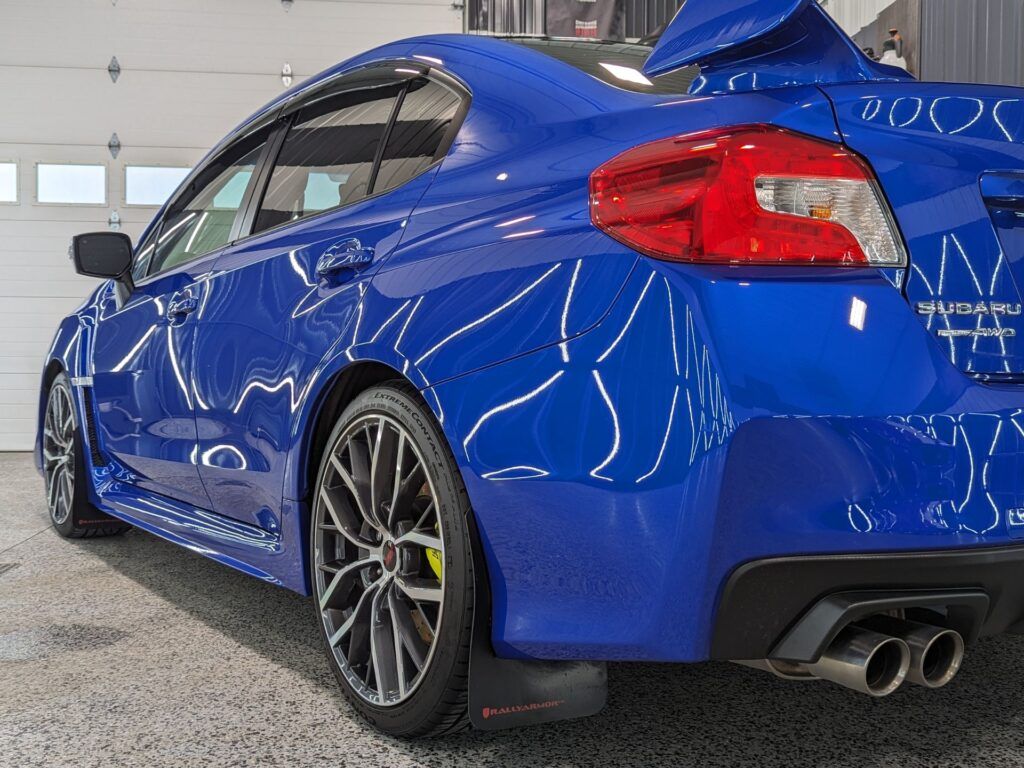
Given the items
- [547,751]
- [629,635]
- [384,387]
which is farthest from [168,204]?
[629,635]

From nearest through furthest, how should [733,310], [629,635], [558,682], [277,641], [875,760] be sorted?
[733,310], [629,635], [558,682], [875,760], [277,641]

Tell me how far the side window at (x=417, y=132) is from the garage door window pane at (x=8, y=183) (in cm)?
827

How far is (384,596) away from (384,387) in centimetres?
43

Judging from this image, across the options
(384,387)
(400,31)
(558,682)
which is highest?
(400,31)

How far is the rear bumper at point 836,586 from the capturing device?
60.3 inches

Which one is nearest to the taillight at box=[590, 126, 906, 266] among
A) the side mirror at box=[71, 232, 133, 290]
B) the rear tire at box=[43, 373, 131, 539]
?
the side mirror at box=[71, 232, 133, 290]

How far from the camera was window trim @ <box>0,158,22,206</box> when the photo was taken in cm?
948

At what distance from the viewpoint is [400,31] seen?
995 centimetres

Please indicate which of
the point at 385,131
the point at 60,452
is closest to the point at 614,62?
the point at 385,131

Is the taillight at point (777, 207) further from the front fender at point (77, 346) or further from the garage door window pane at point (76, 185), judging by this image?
the garage door window pane at point (76, 185)

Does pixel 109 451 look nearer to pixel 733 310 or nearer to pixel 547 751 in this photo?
pixel 547 751

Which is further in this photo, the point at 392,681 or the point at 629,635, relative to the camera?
the point at 392,681

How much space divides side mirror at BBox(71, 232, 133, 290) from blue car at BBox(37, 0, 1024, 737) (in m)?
1.81

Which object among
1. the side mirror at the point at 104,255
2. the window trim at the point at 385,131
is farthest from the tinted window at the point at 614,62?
the side mirror at the point at 104,255
